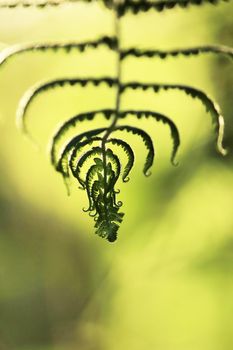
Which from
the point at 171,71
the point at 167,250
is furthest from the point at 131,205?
the point at 171,71

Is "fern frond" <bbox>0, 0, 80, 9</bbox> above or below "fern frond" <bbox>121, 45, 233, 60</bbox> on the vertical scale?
below

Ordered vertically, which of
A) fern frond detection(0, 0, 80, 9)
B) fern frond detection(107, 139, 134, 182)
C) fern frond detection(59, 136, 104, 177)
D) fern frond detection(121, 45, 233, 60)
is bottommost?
fern frond detection(59, 136, 104, 177)

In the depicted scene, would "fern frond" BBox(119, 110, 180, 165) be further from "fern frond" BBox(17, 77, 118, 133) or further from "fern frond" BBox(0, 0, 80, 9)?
"fern frond" BBox(0, 0, 80, 9)

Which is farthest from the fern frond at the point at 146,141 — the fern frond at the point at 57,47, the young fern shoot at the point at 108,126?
the fern frond at the point at 57,47

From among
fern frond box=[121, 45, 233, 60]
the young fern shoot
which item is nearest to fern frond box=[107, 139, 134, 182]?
the young fern shoot

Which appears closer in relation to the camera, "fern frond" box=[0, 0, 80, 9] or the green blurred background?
"fern frond" box=[0, 0, 80, 9]

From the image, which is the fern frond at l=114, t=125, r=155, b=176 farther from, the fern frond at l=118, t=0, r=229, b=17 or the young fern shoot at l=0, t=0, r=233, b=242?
the fern frond at l=118, t=0, r=229, b=17

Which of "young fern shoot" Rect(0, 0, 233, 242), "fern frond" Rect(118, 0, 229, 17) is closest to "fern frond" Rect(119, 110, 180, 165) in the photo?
"young fern shoot" Rect(0, 0, 233, 242)
